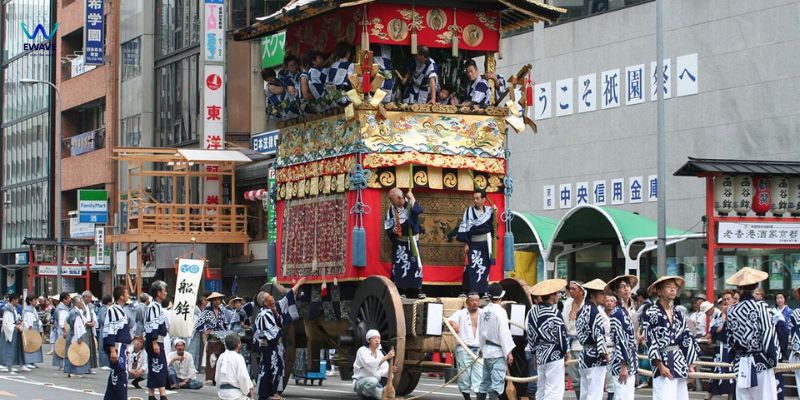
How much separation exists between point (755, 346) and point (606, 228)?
14.3 meters

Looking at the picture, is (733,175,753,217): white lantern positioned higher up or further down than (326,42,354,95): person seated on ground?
further down

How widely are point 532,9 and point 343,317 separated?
524cm

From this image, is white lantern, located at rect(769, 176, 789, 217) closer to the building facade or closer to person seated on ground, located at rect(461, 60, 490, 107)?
the building facade

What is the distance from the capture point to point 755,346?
16438 mm

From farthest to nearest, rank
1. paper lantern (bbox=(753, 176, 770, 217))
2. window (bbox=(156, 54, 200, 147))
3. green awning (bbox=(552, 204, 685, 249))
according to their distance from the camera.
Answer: window (bbox=(156, 54, 200, 147))
green awning (bbox=(552, 204, 685, 249))
paper lantern (bbox=(753, 176, 770, 217))

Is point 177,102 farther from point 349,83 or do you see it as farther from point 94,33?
point 349,83

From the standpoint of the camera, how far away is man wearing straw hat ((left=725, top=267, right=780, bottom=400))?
643 inches

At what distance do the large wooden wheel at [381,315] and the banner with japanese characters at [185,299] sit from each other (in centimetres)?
939

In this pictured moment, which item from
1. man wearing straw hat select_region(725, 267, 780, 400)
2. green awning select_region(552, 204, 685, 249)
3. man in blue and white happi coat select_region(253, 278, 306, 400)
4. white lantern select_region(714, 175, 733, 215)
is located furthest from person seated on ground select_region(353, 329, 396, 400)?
green awning select_region(552, 204, 685, 249)

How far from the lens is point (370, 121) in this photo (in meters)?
19.8

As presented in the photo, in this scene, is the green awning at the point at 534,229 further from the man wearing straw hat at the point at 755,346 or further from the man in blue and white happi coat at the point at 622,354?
the man in blue and white happi coat at the point at 622,354

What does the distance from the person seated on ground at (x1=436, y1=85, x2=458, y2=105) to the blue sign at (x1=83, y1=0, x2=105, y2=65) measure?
36.3 metres

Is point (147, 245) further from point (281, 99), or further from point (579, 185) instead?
point (281, 99)

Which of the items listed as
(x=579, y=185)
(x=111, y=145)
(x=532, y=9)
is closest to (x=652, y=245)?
(x=579, y=185)
